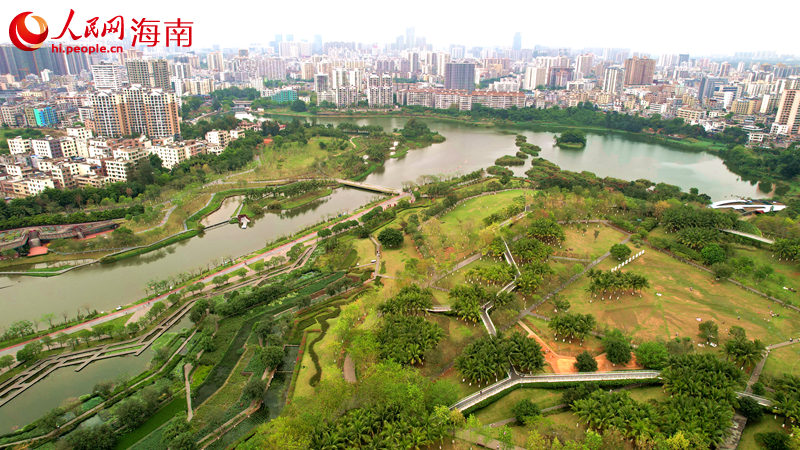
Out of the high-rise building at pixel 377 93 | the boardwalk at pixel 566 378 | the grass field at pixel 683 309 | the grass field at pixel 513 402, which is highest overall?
the high-rise building at pixel 377 93

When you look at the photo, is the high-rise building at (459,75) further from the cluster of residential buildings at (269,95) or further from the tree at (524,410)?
the tree at (524,410)

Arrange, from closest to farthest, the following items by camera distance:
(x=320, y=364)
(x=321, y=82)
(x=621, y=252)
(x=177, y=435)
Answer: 1. (x=177, y=435)
2. (x=320, y=364)
3. (x=621, y=252)
4. (x=321, y=82)

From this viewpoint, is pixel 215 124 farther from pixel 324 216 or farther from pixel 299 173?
pixel 324 216

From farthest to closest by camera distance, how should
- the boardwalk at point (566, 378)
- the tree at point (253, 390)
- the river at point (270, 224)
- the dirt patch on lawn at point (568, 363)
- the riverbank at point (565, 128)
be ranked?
the riverbank at point (565, 128) → the river at point (270, 224) → the dirt patch on lawn at point (568, 363) → the boardwalk at point (566, 378) → the tree at point (253, 390)

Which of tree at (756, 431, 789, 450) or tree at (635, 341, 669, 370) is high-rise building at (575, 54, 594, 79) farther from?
tree at (756, 431, 789, 450)

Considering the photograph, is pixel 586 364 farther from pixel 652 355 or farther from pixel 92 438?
pixel 92 438

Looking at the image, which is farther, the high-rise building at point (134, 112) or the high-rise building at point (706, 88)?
the high-rise building at point (706, 88)

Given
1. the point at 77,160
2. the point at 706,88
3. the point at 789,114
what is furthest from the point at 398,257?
the point at 706,88

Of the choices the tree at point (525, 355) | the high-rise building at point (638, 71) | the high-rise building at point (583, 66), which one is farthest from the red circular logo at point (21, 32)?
the high-rise building at point (583, 66)
